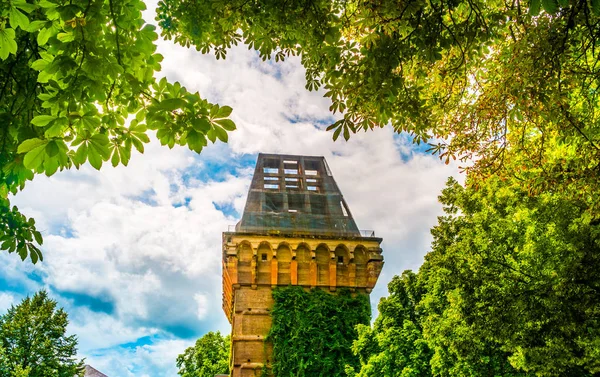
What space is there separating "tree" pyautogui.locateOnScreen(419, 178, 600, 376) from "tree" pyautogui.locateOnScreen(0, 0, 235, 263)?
7457 millimetres

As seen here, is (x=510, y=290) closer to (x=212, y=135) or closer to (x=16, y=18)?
(x=212, y=135)

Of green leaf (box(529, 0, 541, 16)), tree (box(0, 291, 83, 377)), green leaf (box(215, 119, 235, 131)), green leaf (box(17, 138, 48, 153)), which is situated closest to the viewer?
green leaf (box(17, 138, 48, 153))

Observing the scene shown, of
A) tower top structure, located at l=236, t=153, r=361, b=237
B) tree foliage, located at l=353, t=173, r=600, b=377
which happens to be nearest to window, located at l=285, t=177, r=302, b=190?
tower top structure, located at l=236, t=153, r=361, b=237

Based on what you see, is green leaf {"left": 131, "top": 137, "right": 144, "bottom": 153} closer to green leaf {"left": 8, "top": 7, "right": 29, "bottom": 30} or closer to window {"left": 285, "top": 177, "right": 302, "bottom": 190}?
green leaf {"left": 8, "top": 7, "right": 29, "bottom": 30}

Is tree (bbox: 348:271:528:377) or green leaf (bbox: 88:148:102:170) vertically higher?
tree (bbox: 348:271:528:377)

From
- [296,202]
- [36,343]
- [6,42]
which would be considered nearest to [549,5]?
[6,42]

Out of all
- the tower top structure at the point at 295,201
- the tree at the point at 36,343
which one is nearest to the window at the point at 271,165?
the tower top structure at the point at 295,201

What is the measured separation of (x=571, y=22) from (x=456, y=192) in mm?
11828

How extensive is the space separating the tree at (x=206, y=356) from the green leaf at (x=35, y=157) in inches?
1392

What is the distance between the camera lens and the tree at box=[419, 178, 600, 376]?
10.6 metres

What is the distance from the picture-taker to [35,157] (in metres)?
2.27

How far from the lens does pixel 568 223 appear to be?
1128cm

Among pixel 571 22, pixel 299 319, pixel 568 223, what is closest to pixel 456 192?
pixel 568 223

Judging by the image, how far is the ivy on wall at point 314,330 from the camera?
1694cm
